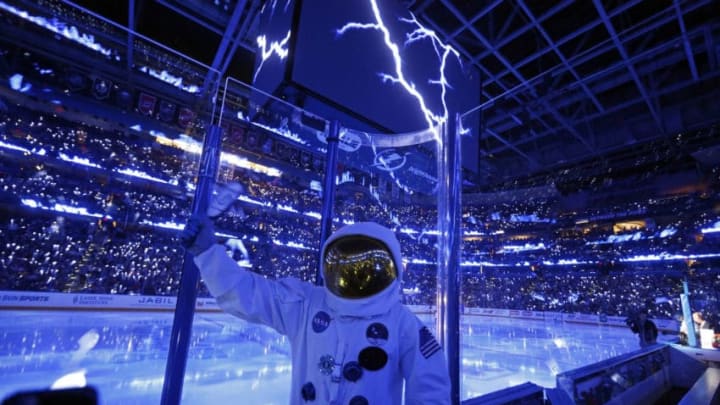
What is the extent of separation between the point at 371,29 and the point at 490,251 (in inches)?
798

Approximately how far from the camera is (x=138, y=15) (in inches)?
219

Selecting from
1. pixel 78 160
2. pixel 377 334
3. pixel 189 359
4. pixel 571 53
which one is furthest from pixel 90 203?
pixel 571 53

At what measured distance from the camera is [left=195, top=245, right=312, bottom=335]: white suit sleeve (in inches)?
47.1

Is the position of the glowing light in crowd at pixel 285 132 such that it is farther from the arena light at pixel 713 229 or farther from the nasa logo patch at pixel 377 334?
the arena light at pixel 713 229

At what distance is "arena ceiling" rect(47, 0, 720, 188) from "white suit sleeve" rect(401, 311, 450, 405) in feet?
9.88

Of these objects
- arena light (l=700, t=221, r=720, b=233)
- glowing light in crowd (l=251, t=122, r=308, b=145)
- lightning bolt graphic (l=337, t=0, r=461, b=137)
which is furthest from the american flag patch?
arena light (l=700, t=221, r=720, b=233)

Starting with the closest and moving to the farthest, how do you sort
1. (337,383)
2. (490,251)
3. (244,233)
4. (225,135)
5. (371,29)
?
1. (337,383)
2. (225,135)
3. (371,29)
4. (244,233)
5. (490,251)

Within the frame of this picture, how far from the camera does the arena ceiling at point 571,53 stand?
5.01 metres

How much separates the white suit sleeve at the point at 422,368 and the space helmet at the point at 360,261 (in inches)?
8.1

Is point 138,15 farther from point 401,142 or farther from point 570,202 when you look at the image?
point 570,202

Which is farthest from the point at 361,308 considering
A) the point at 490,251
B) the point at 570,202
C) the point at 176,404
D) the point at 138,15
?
the point at 490,251

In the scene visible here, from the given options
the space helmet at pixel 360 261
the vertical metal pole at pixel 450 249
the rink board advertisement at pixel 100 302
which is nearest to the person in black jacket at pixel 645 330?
the rink board advertisement at pixel 100 302

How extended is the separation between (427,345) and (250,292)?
2.30ft

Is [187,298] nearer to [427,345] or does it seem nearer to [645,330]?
[427,345]
